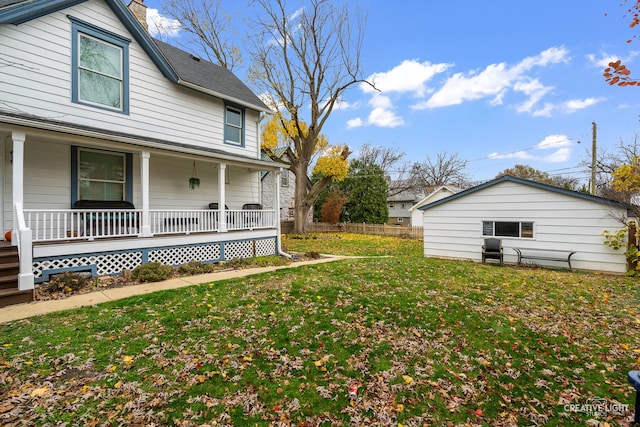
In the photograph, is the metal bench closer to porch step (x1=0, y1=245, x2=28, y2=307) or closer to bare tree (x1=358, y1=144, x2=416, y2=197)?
porch step (x1=0, y1=245, x2=28, y2=307)

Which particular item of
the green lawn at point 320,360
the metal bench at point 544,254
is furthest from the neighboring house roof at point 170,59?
the metal bench at point 544,254

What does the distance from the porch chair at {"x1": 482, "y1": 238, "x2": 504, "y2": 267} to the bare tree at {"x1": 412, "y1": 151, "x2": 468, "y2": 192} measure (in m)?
30.8

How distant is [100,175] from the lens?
339 inches

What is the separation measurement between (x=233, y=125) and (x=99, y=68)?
4.64m

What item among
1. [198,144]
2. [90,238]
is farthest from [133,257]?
[198,144]

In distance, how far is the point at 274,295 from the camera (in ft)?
19.0

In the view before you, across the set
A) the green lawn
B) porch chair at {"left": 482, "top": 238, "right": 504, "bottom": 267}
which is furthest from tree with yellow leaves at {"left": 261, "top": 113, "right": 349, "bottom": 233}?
the green lawn

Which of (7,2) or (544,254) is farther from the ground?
(7,2)

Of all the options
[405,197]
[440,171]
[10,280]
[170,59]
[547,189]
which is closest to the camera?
[10,280]

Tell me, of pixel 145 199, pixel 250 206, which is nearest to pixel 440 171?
pixel 250 206

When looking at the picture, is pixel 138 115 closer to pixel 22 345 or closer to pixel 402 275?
pixel 22 345

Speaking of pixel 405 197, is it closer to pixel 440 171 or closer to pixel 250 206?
pixel 440 171

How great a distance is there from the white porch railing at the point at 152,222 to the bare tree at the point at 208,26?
15.2m

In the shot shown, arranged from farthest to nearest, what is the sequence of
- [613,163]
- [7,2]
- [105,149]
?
[613,163] < [105,149] < [7,2]
